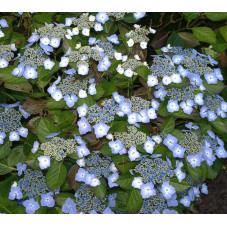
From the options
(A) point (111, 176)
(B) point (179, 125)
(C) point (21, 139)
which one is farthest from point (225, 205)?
(C) point (21, 139)

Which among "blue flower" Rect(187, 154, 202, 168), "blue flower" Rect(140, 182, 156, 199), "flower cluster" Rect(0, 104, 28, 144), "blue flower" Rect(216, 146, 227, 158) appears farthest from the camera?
"blue flower" Rect(216, 146, 227, 158)

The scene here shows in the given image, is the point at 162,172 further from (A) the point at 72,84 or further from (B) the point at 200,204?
(B) the point at 200,204

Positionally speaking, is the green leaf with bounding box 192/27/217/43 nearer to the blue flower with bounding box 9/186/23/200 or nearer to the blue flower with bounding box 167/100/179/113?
the blue flower with bounding box 167/100/179/113

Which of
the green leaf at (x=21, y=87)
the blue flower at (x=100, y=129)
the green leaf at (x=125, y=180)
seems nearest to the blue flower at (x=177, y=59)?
the blue flower at (x=100, y=129)

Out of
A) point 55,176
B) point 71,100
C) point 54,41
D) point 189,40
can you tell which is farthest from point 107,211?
point 189,40

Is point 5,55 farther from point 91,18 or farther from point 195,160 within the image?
point 195,160

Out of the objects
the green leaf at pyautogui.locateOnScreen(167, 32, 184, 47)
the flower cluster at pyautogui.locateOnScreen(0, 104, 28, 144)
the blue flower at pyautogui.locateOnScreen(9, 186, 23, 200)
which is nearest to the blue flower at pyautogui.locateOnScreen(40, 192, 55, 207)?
the blue flower at pyautogui.locateOnScreen(9, 186, 23, 200)

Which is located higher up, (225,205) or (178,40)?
(178,40)
